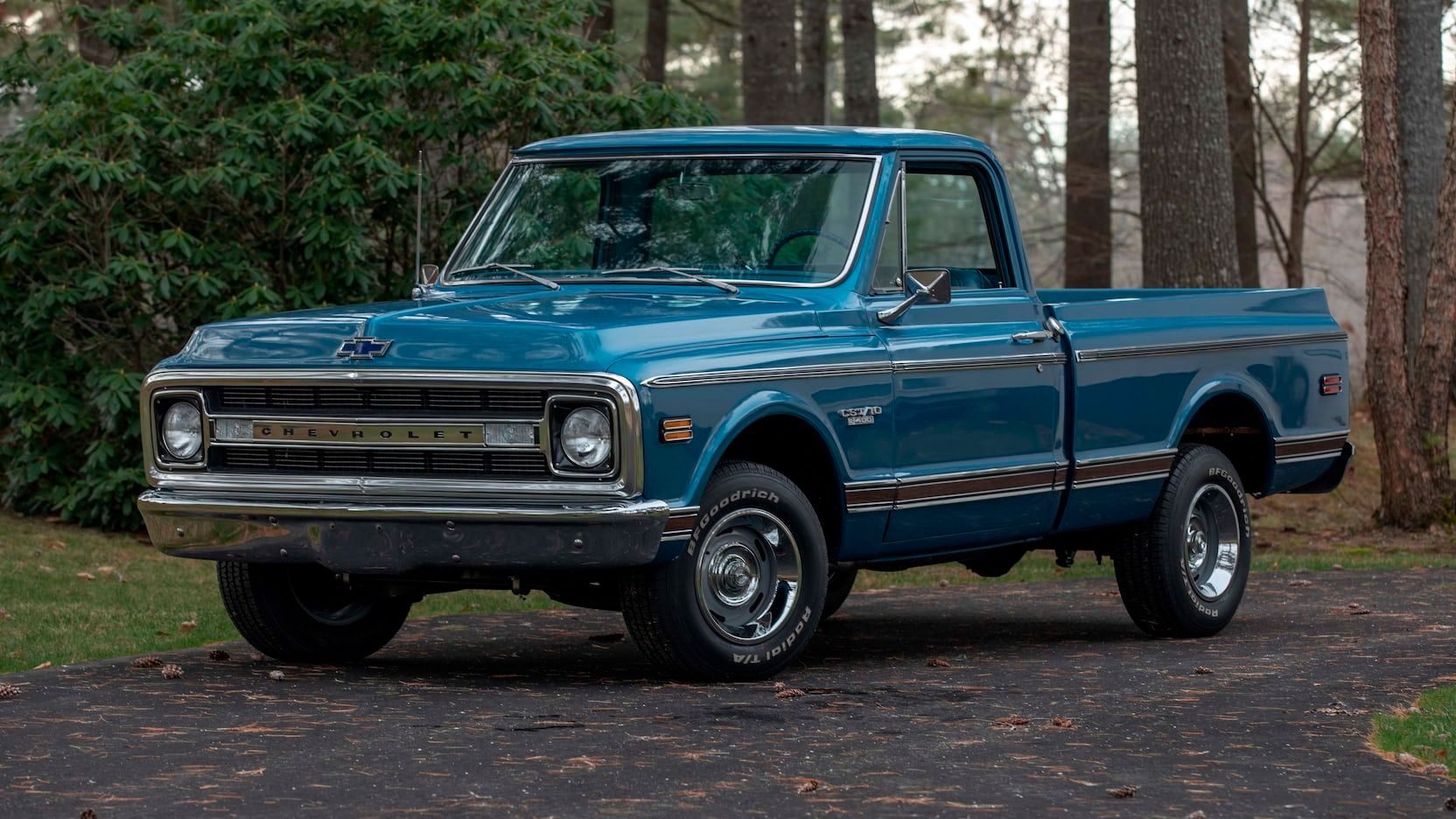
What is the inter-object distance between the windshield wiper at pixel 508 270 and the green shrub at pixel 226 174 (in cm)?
482

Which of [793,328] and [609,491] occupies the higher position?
[793,328]

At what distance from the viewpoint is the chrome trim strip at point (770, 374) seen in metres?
7.04

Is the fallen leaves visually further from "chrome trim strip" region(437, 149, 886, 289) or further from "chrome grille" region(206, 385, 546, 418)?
"chrome grille" region(206, 385, 546, 418)

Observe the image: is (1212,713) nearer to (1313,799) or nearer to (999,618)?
(1313,799)

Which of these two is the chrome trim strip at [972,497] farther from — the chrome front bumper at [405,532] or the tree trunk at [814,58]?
the tree trunk at [814,58]

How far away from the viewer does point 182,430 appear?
7.81 meters

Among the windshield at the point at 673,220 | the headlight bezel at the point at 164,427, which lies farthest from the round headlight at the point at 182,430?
the windshield at the point at 673,220

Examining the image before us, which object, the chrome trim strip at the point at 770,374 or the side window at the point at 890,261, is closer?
the chrome trim strip at the point at 770,374

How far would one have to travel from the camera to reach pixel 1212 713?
23.2ft

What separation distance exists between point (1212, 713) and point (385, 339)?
3066 millimetres

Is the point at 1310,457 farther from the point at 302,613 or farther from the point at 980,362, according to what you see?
the point at 302,613

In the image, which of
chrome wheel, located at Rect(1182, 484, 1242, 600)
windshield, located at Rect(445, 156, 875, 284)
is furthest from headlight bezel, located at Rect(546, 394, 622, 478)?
chrome wheel, located at Rect(1182, 484, 1242, 600)

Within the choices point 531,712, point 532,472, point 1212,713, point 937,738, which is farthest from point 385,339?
point 1212,713

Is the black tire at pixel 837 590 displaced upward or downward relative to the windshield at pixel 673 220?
downward
